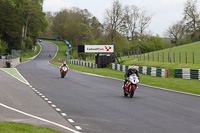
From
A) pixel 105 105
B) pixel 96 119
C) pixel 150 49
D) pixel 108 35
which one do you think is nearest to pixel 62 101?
Answer: pixel 105 105

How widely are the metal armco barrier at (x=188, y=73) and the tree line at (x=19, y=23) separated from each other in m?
50.9

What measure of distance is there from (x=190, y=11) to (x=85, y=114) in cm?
8069

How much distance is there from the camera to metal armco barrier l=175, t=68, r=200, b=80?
27.7 m

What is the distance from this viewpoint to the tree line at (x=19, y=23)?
8831 cm

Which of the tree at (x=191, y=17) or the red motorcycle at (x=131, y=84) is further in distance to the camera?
the tree at (x=191, y=17)

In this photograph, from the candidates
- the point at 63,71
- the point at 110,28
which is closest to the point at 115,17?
the point at 110,28

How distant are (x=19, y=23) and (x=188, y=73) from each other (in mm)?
72056

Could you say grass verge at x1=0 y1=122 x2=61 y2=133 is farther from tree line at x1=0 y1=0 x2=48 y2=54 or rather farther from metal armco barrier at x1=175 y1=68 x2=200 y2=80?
tree line at x1=0 y1=0 x2=48 y2=54

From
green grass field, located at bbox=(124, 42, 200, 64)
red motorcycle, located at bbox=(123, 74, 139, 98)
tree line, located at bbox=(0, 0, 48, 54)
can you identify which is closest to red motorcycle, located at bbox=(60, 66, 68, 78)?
red motorcycle, located at bbox=(123, 74, 139, 98)

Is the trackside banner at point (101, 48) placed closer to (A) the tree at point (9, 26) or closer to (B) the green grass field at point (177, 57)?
(B) the green grass field at point (177, 57)

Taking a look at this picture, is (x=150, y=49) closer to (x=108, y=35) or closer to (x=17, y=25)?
(x=108, y=35)

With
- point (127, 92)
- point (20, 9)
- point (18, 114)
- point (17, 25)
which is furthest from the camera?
point (20, 9)

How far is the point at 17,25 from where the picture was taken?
9000cm

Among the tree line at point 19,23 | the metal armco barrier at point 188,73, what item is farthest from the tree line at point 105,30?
the metal armco barrier at point 188,73
